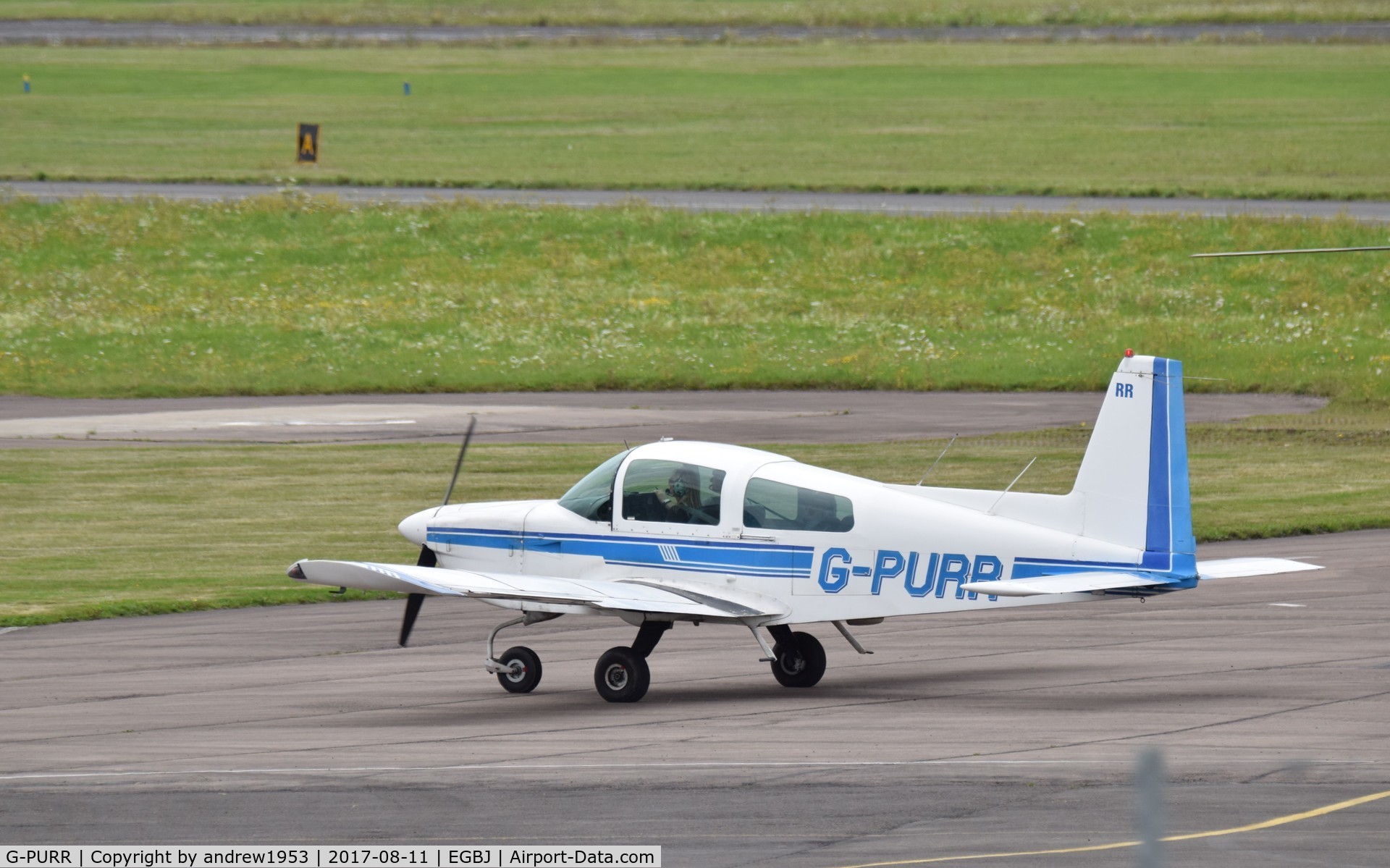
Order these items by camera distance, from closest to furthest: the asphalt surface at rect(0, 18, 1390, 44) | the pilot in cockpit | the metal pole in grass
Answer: the metal pole in grass
the pilot in cockpit
the asphalt surface at rect(0, 18, 1390, 44)

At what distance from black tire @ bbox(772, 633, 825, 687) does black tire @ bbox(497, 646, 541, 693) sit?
2.42 m

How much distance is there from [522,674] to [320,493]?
46.9ft

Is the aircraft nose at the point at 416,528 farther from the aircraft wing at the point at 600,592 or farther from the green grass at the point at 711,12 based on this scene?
the green grass at the point at 711,12

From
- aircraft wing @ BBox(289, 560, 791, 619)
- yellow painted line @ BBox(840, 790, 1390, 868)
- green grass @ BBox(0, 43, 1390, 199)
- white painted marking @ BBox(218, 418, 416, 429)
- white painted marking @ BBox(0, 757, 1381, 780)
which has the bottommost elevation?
white painted marking @ BBox(0, 757, 1381, 780)

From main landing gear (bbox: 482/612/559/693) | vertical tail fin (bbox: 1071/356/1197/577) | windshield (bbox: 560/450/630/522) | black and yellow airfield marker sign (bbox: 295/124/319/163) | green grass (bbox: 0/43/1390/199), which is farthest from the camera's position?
green grass (bbox: 0/43/1390/199)

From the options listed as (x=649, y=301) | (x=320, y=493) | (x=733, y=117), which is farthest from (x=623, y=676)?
(x=733, y=117)

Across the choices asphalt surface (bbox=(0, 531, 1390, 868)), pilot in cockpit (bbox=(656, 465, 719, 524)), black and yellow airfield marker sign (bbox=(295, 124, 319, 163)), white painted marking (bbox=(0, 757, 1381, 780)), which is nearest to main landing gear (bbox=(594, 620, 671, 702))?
asphalt surface (bbox=(0, 531, 1390, 868))

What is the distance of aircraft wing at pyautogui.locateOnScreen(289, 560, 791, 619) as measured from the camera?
1570 centimetres

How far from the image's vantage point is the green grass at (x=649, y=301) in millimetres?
42906

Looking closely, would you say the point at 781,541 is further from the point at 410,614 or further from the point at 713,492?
the point at 410,614

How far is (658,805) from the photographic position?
12.8m

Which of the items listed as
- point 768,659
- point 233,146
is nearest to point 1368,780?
point 768,659

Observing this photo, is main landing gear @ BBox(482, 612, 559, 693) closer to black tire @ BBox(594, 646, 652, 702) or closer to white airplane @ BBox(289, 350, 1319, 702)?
white airplane @ BBox(289, 350, 1319, 702)

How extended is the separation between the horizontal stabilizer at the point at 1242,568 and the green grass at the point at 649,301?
2551 cm
